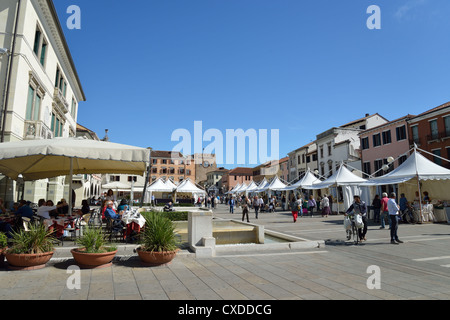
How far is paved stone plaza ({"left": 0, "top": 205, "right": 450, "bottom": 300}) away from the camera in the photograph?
15.4 feet

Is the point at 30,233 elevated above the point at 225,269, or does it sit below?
above

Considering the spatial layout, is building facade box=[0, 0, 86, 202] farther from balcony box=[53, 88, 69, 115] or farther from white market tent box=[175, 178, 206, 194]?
white market tent box=[175, 178, 206, 194]

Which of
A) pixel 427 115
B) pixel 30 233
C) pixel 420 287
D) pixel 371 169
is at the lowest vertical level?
pixel 420 287

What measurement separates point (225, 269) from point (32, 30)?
1897 cm

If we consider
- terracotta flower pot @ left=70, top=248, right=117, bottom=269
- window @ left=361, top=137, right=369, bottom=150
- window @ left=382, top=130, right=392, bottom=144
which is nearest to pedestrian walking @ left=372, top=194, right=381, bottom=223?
terracotta flower pot @ left=70, top=248, right=117, bottom=269

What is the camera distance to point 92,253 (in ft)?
19.8

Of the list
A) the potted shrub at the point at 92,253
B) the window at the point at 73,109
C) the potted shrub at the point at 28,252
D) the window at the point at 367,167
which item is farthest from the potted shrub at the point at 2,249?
the window at the point at 367,167

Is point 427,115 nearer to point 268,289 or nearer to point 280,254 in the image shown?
point 280,254

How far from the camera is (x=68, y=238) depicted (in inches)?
359

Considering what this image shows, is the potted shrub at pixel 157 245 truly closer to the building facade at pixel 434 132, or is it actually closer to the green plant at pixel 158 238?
the green plant at pixel 158 238

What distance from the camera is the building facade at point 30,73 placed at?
49.8 ft

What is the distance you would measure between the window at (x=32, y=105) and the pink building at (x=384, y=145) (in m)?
31.4

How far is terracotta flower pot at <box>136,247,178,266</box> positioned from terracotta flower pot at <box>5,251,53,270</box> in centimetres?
198
